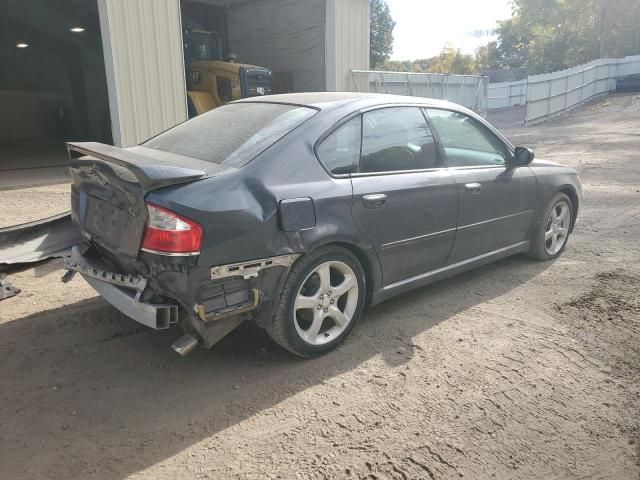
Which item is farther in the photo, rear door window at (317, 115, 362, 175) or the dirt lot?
rear door window at (317, 115, 362, 175)

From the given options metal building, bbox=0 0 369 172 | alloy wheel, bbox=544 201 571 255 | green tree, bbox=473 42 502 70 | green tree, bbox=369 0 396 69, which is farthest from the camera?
green tree, bbox=473 42 502 70

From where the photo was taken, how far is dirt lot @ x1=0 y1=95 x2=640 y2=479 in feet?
7.77

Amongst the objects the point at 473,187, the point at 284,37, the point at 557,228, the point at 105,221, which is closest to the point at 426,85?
the point at 284,37

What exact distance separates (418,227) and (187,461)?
218cm

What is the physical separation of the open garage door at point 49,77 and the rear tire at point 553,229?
44.0 feet

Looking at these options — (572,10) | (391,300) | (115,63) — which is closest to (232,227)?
(391,300)

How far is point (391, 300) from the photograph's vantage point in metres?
4.19

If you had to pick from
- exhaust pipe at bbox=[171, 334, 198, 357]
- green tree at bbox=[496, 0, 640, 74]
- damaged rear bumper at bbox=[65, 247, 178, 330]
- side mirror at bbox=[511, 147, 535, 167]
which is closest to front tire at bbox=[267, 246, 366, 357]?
exhaust pipe at bbox=[171, 334, 198, 357]

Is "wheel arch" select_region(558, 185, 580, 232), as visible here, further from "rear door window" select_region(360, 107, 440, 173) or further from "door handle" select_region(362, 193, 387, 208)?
"door handle" select_region(362, 193, 387, 208)

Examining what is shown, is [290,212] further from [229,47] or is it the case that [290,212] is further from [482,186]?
[229,47]

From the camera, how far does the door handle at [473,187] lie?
13.2 feet

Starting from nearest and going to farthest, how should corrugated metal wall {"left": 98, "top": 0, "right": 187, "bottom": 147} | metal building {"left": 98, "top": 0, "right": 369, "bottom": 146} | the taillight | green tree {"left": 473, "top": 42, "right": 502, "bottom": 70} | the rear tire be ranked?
the taillight, the rear tire, corrugated metal wall {"left": 98, "top": 0, "right": 187, "bottom": 147}, metal building {"left": 98, "top": 0, "right": 369, "bottom": 146}, green tree {"left": 473, "top": 42, "right": 502, "bottom": 70}

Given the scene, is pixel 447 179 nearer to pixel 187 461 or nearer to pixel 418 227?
pixel 418 227

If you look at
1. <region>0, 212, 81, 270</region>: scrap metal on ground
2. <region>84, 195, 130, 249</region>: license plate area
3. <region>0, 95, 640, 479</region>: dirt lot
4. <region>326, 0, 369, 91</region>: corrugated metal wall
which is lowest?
<region>0, 95, 640, 479</region>: dirt lot
